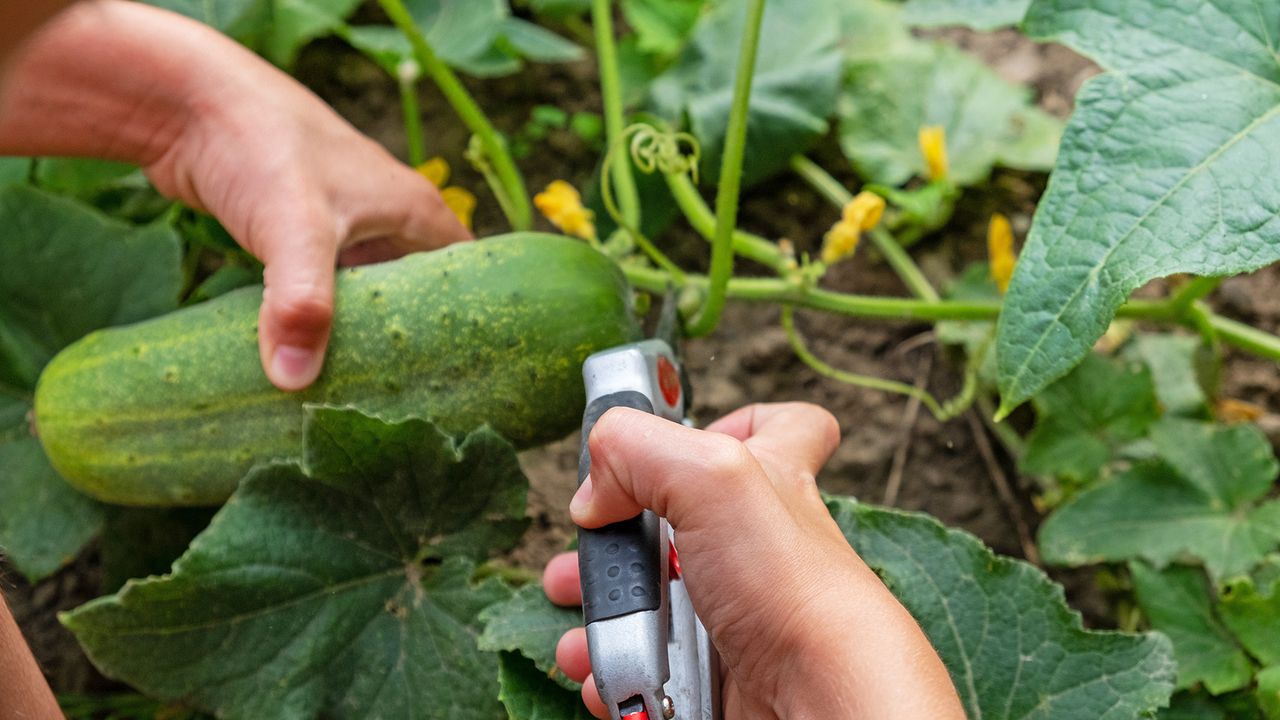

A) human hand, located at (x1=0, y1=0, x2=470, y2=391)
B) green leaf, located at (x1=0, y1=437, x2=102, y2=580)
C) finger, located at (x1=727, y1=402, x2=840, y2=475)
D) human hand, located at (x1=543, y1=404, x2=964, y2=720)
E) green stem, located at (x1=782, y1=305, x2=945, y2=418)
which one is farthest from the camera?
green stem, located at (x1=782, y1=305, x2=945, y2=418)

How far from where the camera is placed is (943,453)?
64.7 inches

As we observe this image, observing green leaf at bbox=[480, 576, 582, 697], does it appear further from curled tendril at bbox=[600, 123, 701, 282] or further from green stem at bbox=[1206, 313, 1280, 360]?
green stem at bbox=[1206, 313, 1280, 360]

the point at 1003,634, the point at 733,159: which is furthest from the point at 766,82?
the point at 1003,634

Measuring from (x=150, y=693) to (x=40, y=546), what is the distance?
1.14 feet

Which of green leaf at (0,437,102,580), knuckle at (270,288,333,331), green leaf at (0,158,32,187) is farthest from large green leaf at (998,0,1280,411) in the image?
green leaf at (0,158,32,187)

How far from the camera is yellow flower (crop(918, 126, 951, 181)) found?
5.23 feet

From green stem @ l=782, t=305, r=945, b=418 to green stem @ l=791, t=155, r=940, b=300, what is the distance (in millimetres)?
156

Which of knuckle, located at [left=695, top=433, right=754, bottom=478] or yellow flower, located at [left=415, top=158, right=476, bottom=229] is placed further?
yellow flower, located at [left=415, top=158, right=476, bottom=229]

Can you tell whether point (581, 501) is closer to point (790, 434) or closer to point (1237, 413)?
point (790, 434)

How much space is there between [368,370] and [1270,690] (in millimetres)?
1078

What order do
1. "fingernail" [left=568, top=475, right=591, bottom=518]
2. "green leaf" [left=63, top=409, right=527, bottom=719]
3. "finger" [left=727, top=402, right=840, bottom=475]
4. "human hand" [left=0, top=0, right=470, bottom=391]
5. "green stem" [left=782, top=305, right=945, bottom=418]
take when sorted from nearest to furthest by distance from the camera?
"fingernail" [left=568, top=475, right=591, bottom=518] < "finger" [left=727, top=402, right=840, bottom=475] < "green leaf" [left=63, top=409, right=527, bottom=719] < "human hand" [left=0, top=0, right=470, bottom=391] < "green stem" [left=782, top=305, right=945, bottom=418]

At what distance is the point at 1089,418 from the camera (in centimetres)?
149

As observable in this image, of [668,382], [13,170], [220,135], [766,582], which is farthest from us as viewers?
[13,170]

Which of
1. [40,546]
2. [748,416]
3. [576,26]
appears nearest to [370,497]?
[748,416]
